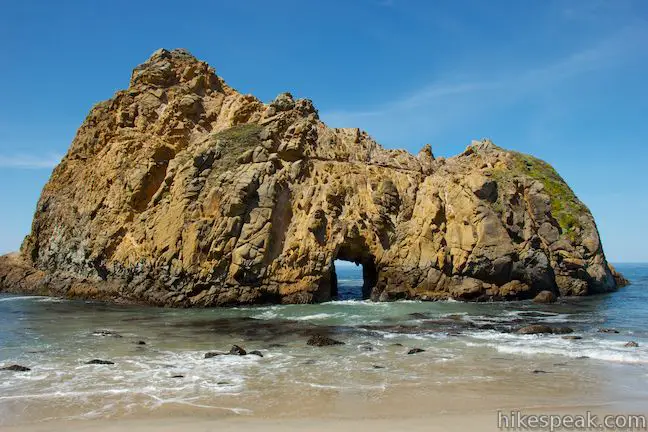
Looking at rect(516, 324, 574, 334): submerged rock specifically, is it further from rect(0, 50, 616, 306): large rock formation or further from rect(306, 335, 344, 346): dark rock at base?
rect(0, 50, 616, 306): large rock formation

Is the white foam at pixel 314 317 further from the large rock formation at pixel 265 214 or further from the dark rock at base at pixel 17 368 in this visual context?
the dark rock at base at pixel 17 368

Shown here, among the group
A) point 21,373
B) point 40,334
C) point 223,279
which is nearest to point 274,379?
point 21,373

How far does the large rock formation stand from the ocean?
6.22 m

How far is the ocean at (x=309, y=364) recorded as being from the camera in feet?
40.1

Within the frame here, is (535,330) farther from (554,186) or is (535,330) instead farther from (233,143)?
(554,186)

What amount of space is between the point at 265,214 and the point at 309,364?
19944 millimetres

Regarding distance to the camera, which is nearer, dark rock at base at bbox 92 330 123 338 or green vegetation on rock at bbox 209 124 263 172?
dark rock at base at bbox 92 330 123 338

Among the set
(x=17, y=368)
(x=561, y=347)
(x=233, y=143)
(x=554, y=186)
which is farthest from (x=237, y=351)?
(x=554, y=186)

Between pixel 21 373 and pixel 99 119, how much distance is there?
34.8m

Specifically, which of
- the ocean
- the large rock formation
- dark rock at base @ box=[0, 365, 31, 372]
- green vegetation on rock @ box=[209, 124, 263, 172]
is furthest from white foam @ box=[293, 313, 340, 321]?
green vegetation on rock @ box=[209, 124, 263, 172]

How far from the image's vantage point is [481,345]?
19.8 metres

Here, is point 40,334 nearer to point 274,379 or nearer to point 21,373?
point 21,373

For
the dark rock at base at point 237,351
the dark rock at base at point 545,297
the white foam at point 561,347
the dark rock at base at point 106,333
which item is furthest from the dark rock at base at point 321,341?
the dark rock at base at point 545,297

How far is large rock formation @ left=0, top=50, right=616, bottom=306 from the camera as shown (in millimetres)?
35188
